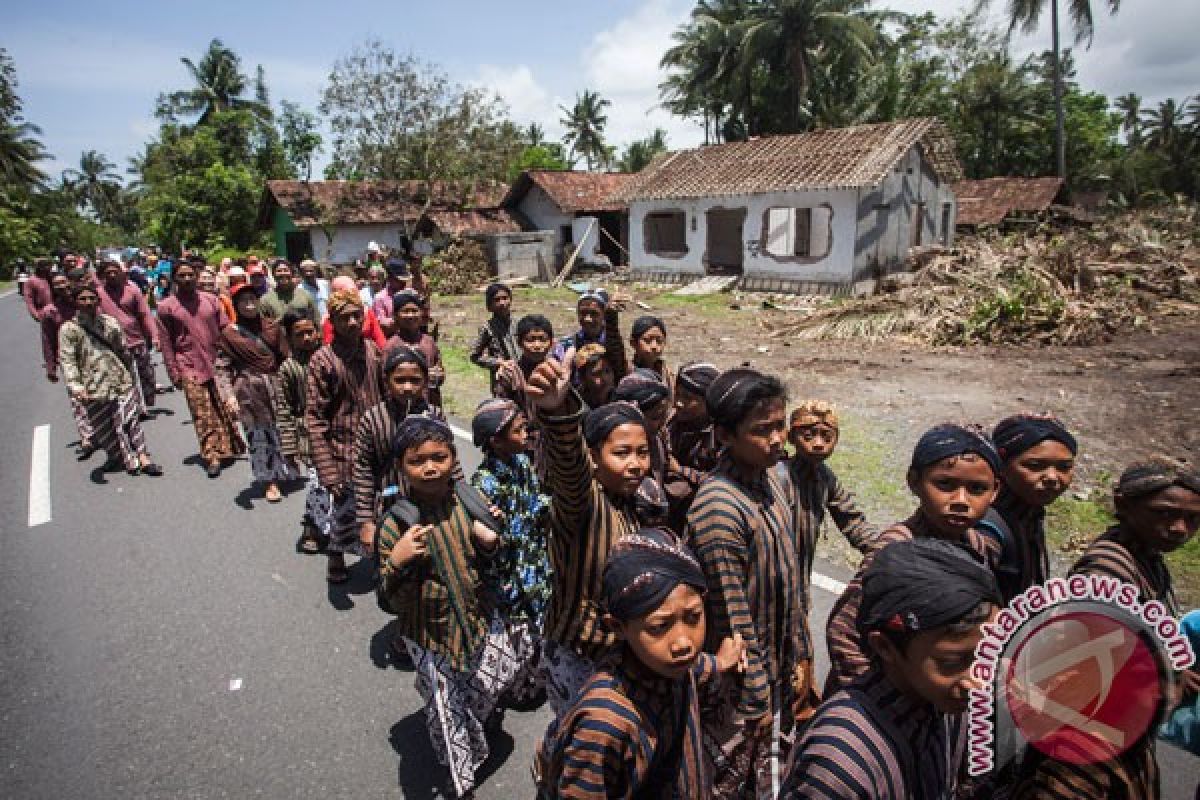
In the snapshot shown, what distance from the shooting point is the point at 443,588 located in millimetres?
2590

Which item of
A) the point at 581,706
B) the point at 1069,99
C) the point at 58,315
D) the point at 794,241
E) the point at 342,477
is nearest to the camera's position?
the point at 581,706

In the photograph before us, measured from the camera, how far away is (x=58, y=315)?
738 cm

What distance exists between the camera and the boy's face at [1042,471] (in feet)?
7.71

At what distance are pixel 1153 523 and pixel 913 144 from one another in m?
19.5

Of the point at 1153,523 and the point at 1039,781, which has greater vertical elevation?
the point at 1153,523

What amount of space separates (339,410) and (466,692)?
83.4 inches

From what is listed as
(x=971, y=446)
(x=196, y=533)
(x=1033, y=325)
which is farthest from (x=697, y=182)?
(x=971, y=446)

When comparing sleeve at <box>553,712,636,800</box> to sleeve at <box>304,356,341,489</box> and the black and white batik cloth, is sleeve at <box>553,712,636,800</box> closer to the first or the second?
the black and white batik cloth

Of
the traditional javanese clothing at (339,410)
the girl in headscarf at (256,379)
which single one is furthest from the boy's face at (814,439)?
the girl in headscarf at (256,379)

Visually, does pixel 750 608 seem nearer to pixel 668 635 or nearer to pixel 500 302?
pixel 668 635

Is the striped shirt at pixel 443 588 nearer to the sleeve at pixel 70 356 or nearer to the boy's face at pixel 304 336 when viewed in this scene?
the boy's face at pixel 304 336

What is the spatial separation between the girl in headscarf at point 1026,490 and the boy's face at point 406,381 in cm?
260

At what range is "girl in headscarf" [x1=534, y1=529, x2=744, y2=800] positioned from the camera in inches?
59.7

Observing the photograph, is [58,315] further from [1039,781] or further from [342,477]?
[1039,781]
